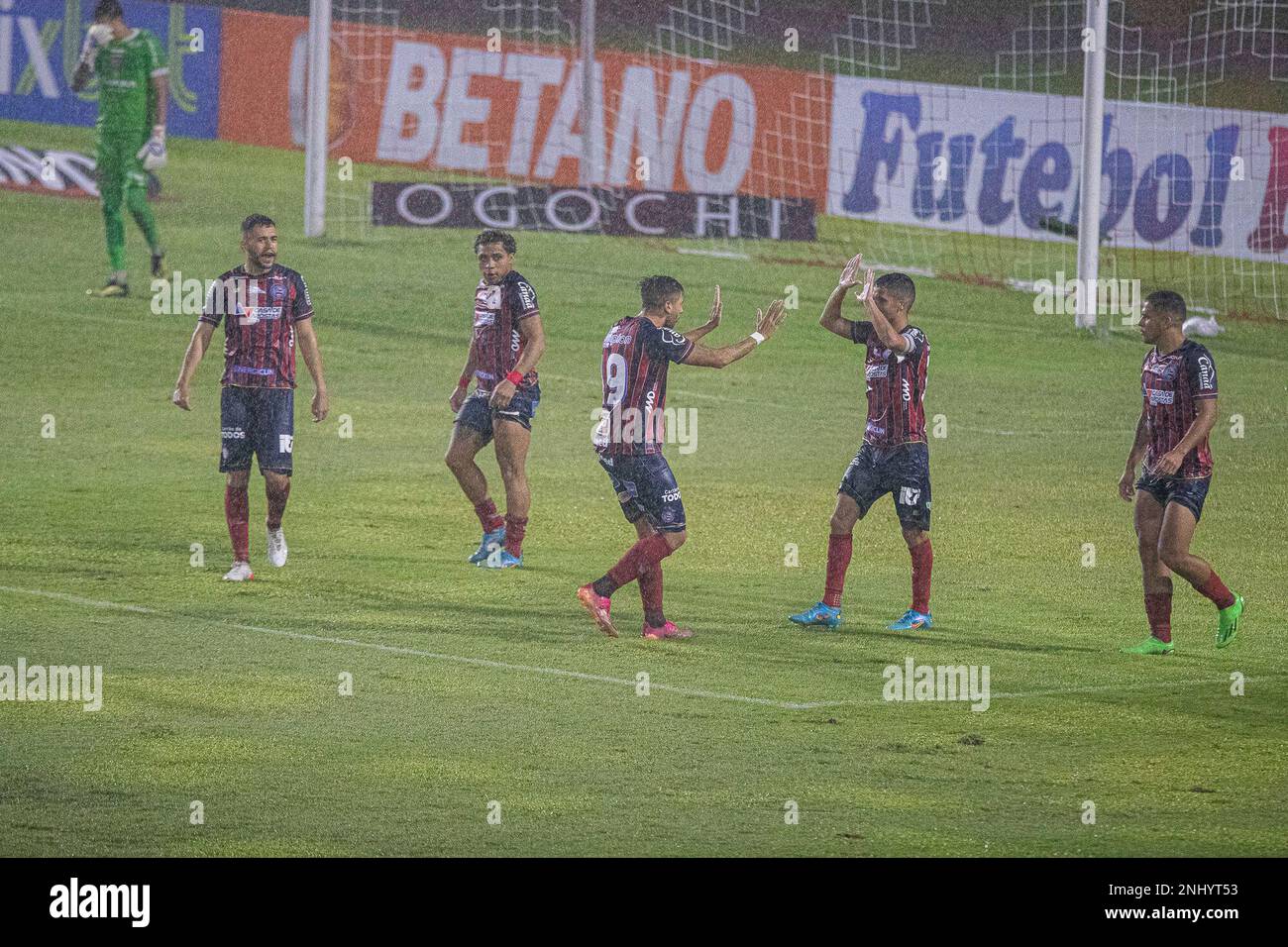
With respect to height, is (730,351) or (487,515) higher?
(730,351)

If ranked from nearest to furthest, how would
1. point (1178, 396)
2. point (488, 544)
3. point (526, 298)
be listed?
1. point (1178, 396)
2. point (526, 298)
3. point (488, 544)

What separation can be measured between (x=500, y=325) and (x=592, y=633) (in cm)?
301

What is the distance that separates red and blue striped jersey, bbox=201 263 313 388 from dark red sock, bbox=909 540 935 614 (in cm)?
433

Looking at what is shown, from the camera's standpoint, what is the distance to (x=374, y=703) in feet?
36.4

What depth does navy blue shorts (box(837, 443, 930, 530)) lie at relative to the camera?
13.3 metres

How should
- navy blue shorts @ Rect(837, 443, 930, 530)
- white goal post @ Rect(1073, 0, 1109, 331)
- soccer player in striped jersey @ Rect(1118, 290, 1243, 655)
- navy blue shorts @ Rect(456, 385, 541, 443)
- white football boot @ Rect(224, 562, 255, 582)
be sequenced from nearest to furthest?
soccer player in striped jersey @ Rect(1118, 290, 1243, 655), navy blue shorts @ Rect(837, 443, 930, 530), white football boot @ Rect(224, 562, 255, 582), navy blue shorts @ Rect(456, 385, 541, 443), white goal post @ Rect(1073, 0, 1109, 331)

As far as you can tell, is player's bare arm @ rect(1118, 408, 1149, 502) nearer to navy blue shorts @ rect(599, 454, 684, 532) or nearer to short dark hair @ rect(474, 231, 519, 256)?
navy blue shorts @ rect(599, 454, 684, 532)

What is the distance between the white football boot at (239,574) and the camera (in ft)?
47.1

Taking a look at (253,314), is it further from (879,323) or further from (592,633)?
(879,323)

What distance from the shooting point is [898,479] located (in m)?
13.3

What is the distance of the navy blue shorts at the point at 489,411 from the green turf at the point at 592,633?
3.33 feet

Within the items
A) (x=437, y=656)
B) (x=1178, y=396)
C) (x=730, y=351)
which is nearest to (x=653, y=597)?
(x=437, y=656)

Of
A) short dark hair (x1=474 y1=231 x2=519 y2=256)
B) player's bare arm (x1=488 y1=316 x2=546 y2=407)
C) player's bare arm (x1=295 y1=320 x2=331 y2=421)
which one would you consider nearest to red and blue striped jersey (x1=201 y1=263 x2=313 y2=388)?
player's bare arm (x1=295 y1=320 x2=331 y2=421)

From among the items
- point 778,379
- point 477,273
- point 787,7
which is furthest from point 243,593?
point 787,7
